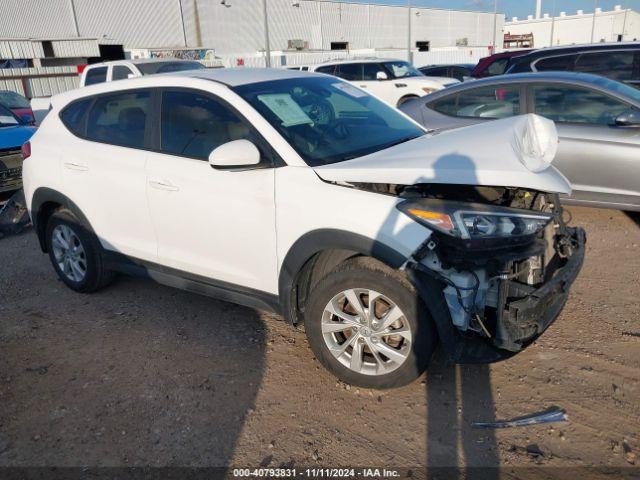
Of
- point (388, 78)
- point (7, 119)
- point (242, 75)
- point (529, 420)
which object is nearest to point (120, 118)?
point (242, 75)

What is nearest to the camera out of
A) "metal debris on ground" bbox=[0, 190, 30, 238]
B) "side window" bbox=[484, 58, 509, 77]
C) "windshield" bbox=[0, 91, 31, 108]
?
"metal debris on ground" bbox=[0, 190, 30, 238]

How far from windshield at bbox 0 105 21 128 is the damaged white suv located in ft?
15.3

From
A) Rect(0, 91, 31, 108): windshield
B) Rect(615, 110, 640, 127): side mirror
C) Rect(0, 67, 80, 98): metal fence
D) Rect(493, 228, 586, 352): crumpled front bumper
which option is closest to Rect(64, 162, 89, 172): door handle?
Rect(493, 228, 586, 352): crumpled front bumper

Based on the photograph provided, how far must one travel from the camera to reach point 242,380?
340 cm

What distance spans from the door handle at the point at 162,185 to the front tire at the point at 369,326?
1229mm

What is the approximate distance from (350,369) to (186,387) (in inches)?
40.6

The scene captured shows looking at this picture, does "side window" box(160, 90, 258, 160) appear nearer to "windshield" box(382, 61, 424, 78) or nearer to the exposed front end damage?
the exposed front end damage

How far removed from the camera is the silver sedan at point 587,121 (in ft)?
16.9

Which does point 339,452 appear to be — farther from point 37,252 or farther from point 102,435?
point 37,252

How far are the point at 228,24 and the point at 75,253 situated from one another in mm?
42134

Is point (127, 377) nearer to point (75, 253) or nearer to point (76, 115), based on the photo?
point (75, 253)

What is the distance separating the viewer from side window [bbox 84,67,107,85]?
12.9 meters

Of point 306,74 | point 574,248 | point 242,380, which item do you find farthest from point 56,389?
point 574,248

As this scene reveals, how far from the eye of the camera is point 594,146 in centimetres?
531
